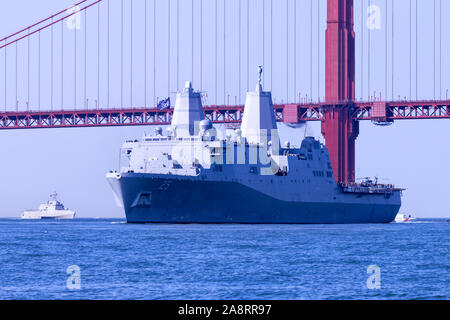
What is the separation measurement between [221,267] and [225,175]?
29366mm

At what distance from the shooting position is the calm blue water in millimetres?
21844

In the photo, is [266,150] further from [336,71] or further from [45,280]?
[45,280]

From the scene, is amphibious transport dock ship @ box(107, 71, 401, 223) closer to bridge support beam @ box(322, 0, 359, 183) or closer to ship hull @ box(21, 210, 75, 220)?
bridge support beam @ box(322, 0, 359, 183)

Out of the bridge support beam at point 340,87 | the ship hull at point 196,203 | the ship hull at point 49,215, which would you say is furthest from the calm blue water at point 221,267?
the ship hull at point 49,215

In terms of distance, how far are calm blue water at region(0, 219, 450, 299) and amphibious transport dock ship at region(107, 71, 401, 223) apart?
1335 centimetres

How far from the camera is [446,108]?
8162 centimetres

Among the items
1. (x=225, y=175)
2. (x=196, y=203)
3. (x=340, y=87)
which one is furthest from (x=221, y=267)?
(x=340, y=87)

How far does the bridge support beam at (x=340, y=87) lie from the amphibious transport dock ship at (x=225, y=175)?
14383 mm

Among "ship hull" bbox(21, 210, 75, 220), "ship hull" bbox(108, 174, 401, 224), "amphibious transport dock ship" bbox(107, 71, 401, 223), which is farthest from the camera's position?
"ship hull" bbox(21, 210, 75, 220)

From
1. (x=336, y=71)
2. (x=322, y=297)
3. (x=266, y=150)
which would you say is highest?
(x=336, y=71)

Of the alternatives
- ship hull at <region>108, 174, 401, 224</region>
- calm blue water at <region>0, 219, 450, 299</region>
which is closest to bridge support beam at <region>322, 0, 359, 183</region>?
ship hull at <region>108, 174, 401, 224</region>

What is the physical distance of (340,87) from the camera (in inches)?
3327
